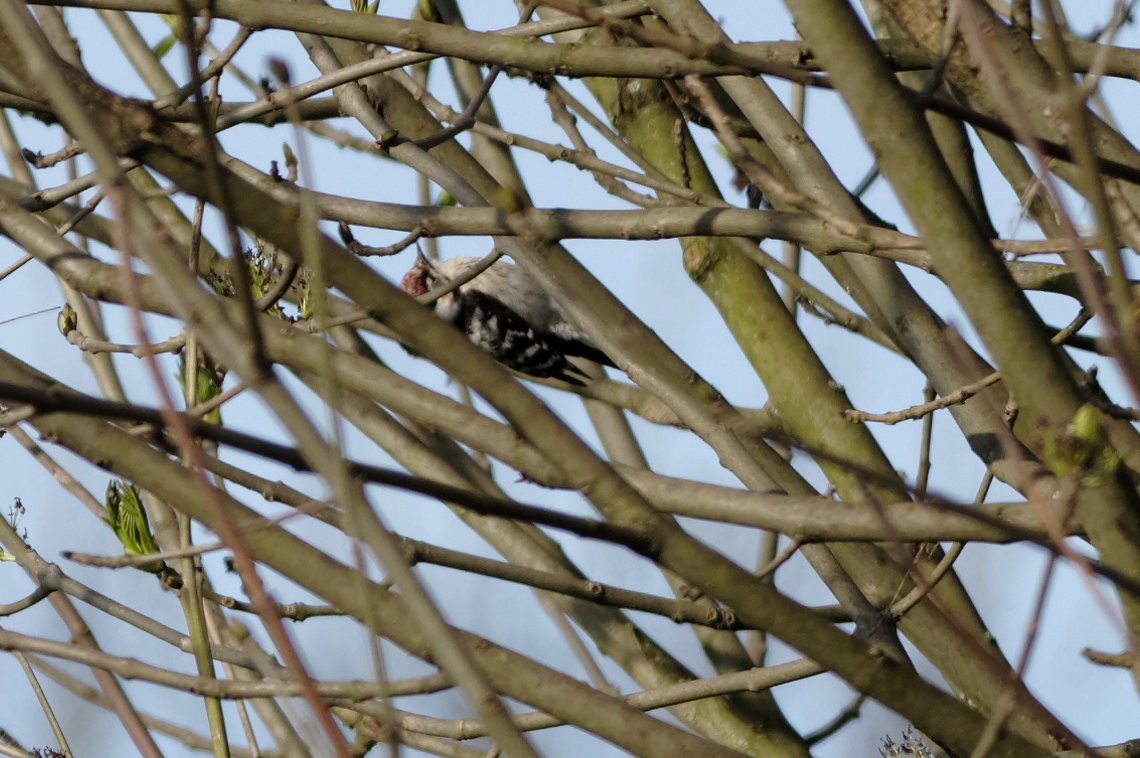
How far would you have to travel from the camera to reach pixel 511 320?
20.8 feet

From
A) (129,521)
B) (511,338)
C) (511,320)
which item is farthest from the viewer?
(511,320)

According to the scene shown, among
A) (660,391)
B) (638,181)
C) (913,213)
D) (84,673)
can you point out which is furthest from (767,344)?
(84,673)

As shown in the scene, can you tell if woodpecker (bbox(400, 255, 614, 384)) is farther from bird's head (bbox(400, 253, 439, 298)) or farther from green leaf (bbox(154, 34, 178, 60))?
green leaf (bbox(154, 34, 178, 60))

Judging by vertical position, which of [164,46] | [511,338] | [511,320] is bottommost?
[164,46]

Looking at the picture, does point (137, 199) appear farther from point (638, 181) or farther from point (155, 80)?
point (155, 80)

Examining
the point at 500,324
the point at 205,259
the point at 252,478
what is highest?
the point at 500,324

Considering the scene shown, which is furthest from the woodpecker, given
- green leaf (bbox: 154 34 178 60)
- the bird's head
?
green leaf (bbox: 154 34 178 60)

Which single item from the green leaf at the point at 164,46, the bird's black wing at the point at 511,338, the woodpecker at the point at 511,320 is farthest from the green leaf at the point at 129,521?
the woodpecker at the point at 511,320

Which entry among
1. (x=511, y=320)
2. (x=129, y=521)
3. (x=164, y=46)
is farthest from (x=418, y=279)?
(x=129, y=521)

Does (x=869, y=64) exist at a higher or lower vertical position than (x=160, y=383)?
higher

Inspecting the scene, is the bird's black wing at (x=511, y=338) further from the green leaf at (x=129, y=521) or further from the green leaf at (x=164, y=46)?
the green leaf at (x=129, y=521)

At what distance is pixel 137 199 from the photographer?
42.4 inches

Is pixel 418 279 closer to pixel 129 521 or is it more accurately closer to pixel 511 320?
pixel 511 320

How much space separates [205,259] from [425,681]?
176 centimetres
